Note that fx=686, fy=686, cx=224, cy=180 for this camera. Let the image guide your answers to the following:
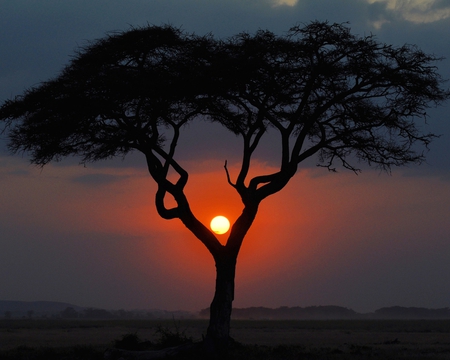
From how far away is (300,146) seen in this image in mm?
23344

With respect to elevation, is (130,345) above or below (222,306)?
below

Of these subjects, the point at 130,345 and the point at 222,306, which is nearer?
the point at 222,306

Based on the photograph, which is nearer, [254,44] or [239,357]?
[239,357]

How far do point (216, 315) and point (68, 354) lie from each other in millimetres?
5006

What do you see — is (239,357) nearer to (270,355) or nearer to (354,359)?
(270,355)

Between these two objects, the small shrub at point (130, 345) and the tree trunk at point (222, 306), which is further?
the small shrub at point (130, 345)

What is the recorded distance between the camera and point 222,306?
70.8 feet

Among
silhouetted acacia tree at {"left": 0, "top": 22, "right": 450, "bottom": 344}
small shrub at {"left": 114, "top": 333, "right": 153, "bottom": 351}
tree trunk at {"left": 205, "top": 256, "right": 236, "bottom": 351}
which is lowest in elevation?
small shrub at {"left": 114, "top": 333, "right": 153, "bottom": 351}

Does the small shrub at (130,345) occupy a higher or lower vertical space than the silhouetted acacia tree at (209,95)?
lower

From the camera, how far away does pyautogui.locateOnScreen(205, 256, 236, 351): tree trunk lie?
21.1 m

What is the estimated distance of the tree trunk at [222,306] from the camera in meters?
21.1

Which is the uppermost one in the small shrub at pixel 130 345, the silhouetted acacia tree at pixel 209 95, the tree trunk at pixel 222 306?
the silhouetted acacia tree at pixel 209 95

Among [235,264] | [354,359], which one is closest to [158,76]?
[235,264]

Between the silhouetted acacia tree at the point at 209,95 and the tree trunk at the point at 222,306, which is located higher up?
the silhouetted acacia tree at the point at 209,95
